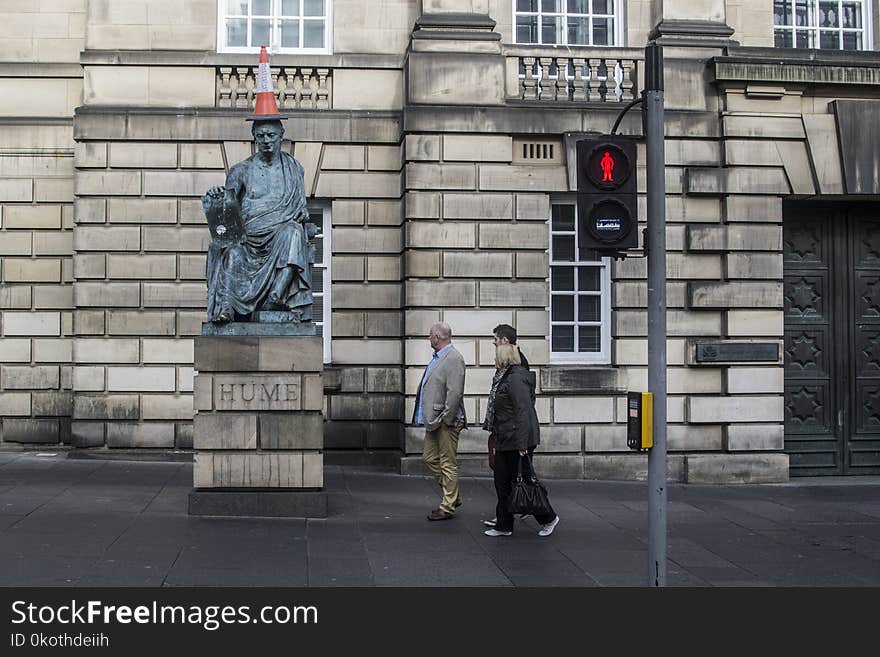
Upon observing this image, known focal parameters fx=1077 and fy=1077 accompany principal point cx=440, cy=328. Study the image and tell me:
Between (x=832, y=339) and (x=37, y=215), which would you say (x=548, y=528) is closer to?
(x=832, y=339)

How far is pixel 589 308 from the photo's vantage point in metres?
16.1

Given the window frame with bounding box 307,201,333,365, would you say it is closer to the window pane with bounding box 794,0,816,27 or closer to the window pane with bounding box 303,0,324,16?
the window pane with bounding box 303,0,324,16

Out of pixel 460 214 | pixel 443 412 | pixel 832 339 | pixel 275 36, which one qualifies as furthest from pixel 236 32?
pixel 832 339

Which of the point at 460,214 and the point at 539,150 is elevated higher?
the point at 539,150

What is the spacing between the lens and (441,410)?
11.4m

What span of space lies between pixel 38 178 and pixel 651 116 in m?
11.6

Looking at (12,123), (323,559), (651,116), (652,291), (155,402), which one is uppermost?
(12,123)

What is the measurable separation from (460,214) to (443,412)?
4.73 meters

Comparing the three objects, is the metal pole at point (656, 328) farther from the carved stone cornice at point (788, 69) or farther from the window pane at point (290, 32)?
the window pane at point (290, 32)

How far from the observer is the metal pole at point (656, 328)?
25.9 feet

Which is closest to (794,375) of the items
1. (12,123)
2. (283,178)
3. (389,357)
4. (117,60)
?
(389,357)

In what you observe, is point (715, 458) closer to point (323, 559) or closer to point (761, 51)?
point (761, 51)

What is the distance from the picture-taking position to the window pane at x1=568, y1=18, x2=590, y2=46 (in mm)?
16516
